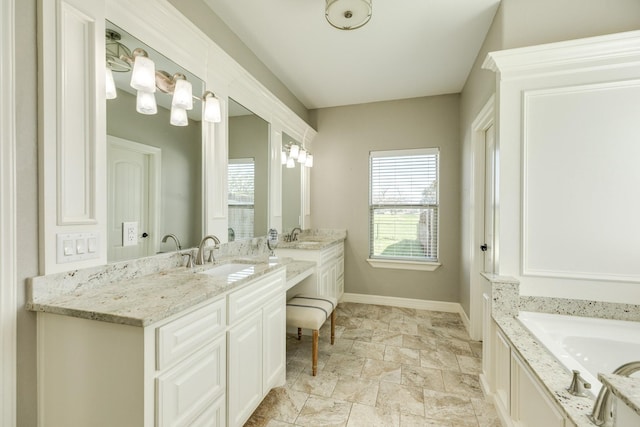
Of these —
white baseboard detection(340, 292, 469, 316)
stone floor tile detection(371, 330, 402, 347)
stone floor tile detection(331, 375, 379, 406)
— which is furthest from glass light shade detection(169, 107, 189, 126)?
white baseboard detection(340, 292, 469, 316)

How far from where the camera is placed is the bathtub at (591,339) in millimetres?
1577

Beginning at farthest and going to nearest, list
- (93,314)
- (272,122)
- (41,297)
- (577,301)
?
(272,122), (577,301), (41,297), (93,314)

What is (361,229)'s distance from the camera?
4.03 m

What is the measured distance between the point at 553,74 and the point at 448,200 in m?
1.95

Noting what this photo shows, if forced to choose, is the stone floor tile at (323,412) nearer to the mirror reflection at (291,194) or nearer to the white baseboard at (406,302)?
the mirror reflection at (291,194)

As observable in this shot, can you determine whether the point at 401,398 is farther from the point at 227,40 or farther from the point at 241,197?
the point at 227,40

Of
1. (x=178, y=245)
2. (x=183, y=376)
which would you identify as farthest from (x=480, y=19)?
(x=183, y=376)

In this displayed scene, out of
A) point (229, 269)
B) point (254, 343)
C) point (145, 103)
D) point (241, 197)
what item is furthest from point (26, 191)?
point (241, 197)

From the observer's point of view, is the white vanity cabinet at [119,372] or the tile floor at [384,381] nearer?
the white vanity cabinet at [119,372]

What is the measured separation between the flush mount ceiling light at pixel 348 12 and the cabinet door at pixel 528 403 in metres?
2.32

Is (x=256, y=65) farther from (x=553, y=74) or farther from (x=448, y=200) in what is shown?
(x=448, y=200)

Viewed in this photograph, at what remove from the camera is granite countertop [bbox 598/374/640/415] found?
80 centimetres

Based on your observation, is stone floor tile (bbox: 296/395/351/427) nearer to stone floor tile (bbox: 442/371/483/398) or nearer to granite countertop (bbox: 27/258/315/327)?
stone floor tile (bbox: 442/371/483/398)

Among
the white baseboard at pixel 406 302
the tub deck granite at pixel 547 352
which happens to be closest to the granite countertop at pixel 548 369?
the tub deck granite at pixel 547 352
